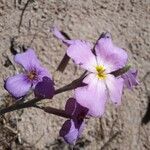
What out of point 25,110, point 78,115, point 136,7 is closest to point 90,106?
point 78,115

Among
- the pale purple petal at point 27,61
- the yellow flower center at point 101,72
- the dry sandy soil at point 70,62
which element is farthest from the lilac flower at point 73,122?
the dry sandy soil at point 70,62

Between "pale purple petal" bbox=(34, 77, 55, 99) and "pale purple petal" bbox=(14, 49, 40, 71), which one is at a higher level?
"pale purple petal" bbox=(34, 77, 55, 99)

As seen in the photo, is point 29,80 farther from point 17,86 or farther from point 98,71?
point 98,71

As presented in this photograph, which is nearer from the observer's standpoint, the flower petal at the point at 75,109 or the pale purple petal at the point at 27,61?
the flower petal at the point at 75,109

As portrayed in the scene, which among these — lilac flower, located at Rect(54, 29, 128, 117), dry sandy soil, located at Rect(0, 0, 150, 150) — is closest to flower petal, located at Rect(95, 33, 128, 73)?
lilac flower, located at Rect(54, 29, 128, 117)

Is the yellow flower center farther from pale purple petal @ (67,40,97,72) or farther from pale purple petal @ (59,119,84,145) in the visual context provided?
pale purple petal @ (59,119,84,145)

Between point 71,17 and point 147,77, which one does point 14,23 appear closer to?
point 71,17

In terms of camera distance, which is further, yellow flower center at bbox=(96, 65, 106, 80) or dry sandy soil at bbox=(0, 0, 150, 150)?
dry sandy soil at bbox=(0, 0, 150, 150)

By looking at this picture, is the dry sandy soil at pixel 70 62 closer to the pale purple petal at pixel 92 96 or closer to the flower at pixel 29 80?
the flower at pixel 29 80
